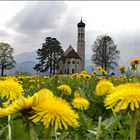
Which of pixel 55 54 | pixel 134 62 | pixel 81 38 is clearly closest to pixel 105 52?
pixel 55 54

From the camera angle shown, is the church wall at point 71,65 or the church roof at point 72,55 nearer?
the church wall at point 71,65

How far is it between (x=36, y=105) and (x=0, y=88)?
0.68m

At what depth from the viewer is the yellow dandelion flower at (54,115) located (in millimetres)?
955

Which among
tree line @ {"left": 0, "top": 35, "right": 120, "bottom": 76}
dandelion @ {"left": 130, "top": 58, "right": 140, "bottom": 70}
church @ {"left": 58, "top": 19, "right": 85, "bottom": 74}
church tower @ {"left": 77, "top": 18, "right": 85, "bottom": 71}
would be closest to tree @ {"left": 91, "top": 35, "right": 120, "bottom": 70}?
tree line @ {"left": 0, "top": 35, "right": 120, "bottom": 76}

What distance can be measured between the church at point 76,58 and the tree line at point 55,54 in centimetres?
517

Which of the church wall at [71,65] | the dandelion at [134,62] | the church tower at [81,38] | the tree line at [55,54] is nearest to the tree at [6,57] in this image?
the tree line at [55,54]

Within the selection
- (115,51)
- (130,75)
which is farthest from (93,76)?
(115,51)

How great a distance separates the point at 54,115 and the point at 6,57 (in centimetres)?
8889

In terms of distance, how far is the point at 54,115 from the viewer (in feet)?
3.26

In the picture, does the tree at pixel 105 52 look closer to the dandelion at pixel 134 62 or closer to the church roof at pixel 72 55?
the church roof at pixel 72 55

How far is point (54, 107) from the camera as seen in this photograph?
3.38 feet

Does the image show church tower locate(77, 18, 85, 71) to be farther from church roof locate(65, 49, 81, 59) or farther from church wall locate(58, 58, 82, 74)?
church wall locate(58, 58, 82, 74)

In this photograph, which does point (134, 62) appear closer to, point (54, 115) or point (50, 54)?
Answer: point (54, 115)

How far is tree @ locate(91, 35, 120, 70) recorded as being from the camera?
3095 inches
